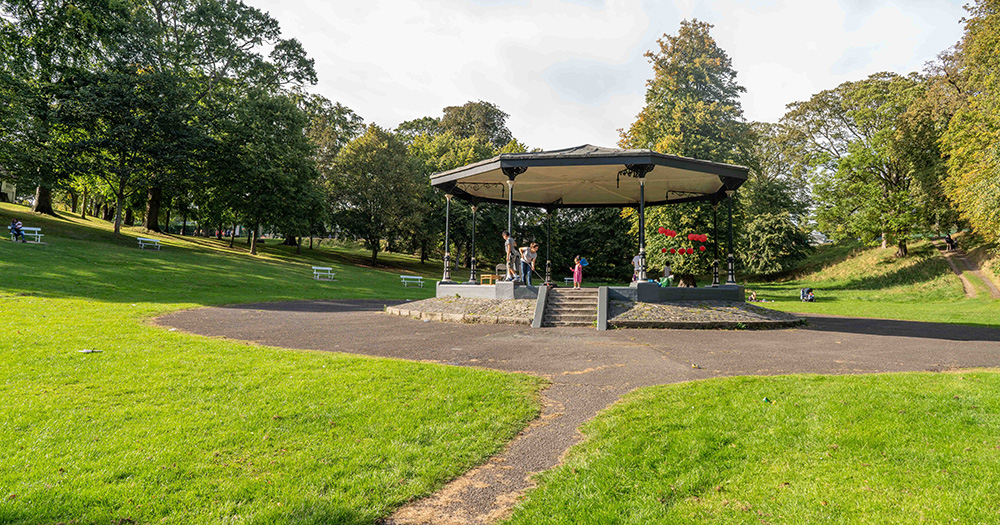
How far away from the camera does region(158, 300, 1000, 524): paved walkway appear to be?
3717mm

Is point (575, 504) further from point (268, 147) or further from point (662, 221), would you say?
point (268, 147)

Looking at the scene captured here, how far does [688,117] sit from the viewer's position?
1236 inches

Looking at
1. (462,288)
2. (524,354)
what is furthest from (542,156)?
(524,354)

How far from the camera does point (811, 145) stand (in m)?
43.5

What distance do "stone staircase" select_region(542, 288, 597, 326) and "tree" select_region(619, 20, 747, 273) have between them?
53.1 ft

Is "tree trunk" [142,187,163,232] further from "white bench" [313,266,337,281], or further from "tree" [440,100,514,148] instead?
"tree" [440,100,514,148]

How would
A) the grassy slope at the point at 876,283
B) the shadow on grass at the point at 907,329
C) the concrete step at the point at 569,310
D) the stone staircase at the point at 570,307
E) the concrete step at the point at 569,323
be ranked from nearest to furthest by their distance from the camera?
the shadow on grass at the point at 907,329
the concrete step at the point at 569,323
the stone staircase at the point at 570,307
the concrete step at the point at 569,310
the grassy slope at the point at 876,283

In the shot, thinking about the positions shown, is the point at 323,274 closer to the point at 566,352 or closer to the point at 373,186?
the point at 373,186

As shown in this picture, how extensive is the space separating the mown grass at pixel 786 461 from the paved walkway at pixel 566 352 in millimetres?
383

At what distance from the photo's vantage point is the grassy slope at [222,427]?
3010mm

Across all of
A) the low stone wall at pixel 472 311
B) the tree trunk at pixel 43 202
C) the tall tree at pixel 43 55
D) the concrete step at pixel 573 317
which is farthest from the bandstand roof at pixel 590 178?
the tree trunk at pixel 43 202

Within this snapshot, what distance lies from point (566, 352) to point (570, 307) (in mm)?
4795

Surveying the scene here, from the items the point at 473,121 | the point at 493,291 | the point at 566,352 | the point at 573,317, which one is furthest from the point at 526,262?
the point at 473,121

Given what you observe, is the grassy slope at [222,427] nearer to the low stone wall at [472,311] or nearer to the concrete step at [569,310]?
the low stone wall at [472,311]
